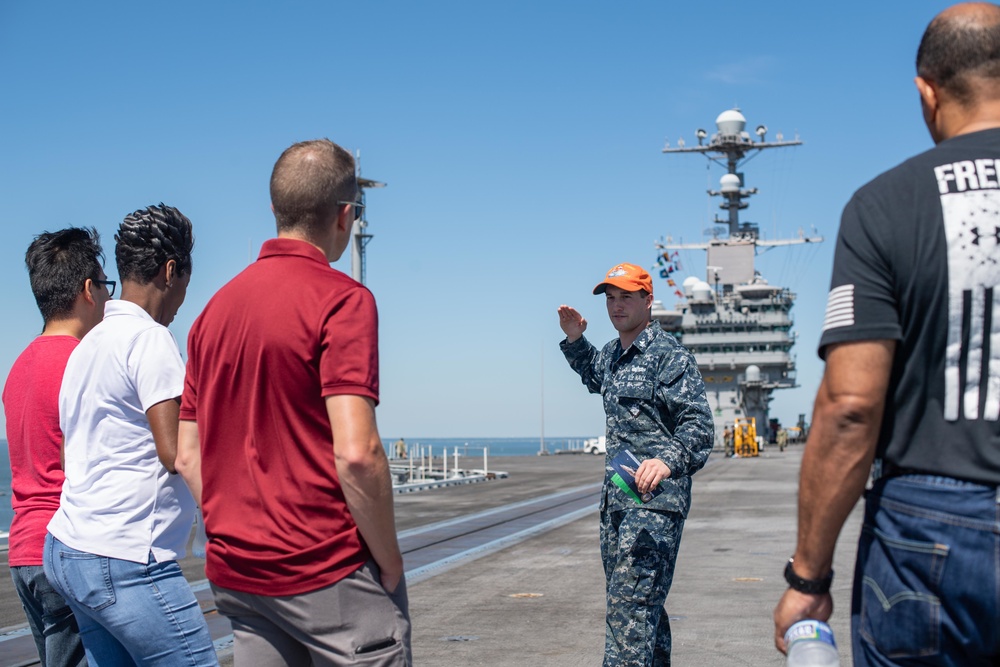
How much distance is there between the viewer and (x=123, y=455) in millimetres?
3068

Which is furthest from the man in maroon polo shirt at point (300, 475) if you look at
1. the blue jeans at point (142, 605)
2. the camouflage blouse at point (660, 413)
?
the camouflage blouse at point (660, 413)

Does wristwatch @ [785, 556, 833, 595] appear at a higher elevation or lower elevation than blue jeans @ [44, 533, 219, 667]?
higher

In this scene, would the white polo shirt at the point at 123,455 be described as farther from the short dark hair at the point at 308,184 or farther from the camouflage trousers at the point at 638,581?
the camouflage trousers at the point at 638,581

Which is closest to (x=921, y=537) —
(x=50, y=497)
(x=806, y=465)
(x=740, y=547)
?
(x=806, y=465)

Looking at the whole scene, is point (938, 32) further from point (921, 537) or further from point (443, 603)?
→ point (443, 603)

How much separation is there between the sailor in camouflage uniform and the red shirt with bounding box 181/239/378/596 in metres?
2.24

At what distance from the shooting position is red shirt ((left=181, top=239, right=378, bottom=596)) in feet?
8.05

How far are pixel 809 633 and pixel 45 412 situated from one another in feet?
8.51

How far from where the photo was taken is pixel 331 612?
246cm

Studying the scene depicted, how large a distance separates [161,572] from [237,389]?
2.50 ft

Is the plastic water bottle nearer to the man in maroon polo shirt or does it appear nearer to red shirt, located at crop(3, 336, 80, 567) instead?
the man in maroon polo shirt

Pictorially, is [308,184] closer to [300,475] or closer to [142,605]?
[300,475]

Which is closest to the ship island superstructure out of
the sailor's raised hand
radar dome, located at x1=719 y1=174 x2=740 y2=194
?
radar dome, located at x1=719 y1=174 x2=740 y2=194

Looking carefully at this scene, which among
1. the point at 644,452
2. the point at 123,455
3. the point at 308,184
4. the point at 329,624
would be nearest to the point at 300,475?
the point at 329,624
